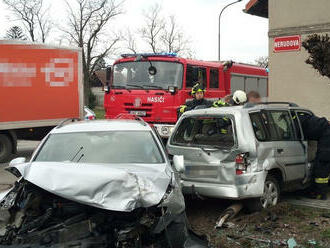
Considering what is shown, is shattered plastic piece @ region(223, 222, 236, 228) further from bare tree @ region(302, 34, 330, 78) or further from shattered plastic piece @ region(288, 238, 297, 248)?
bare tree @ region(302, 34, 330, 78)

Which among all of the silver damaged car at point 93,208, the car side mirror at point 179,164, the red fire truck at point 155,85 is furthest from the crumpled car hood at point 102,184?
the red fire truck at point 155,85

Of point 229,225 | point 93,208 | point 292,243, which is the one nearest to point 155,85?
point 229,225

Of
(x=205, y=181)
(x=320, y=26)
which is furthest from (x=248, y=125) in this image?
(x=320, y=26)

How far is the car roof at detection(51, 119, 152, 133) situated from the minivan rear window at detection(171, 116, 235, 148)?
31.7 inches

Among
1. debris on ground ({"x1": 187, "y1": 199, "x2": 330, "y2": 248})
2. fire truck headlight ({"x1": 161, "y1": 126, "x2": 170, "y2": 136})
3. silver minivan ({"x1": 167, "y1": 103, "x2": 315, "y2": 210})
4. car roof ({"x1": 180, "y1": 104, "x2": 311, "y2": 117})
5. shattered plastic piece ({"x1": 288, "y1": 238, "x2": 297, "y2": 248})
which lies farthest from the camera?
fire truck headlight ({"x1": 161, "y1": 126, "x2": 170, "y2": 136})

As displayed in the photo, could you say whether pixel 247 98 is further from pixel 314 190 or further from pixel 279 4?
pixel 279 4

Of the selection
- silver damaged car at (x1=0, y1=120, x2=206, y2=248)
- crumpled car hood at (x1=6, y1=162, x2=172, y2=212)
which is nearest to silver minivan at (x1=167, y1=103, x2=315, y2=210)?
A: silver damaged car at (x1=0, y1=120, x2=206, y2=248)

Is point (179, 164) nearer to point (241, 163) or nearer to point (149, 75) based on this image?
point (241, 163)

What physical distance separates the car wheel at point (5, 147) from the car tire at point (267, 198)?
730 centimetres

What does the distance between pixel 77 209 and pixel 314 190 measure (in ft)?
14.6

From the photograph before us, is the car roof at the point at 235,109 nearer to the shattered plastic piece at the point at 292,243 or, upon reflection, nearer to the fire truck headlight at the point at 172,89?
the shattered plastic piece at the point at 292,243

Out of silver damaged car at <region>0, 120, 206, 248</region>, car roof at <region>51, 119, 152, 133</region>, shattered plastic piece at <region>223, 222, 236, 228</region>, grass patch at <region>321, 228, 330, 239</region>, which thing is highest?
car roof at <region>51, 119, 152, 133</region>

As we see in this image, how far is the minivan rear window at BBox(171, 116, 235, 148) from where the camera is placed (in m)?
6.37

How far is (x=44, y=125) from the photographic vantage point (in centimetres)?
1170
